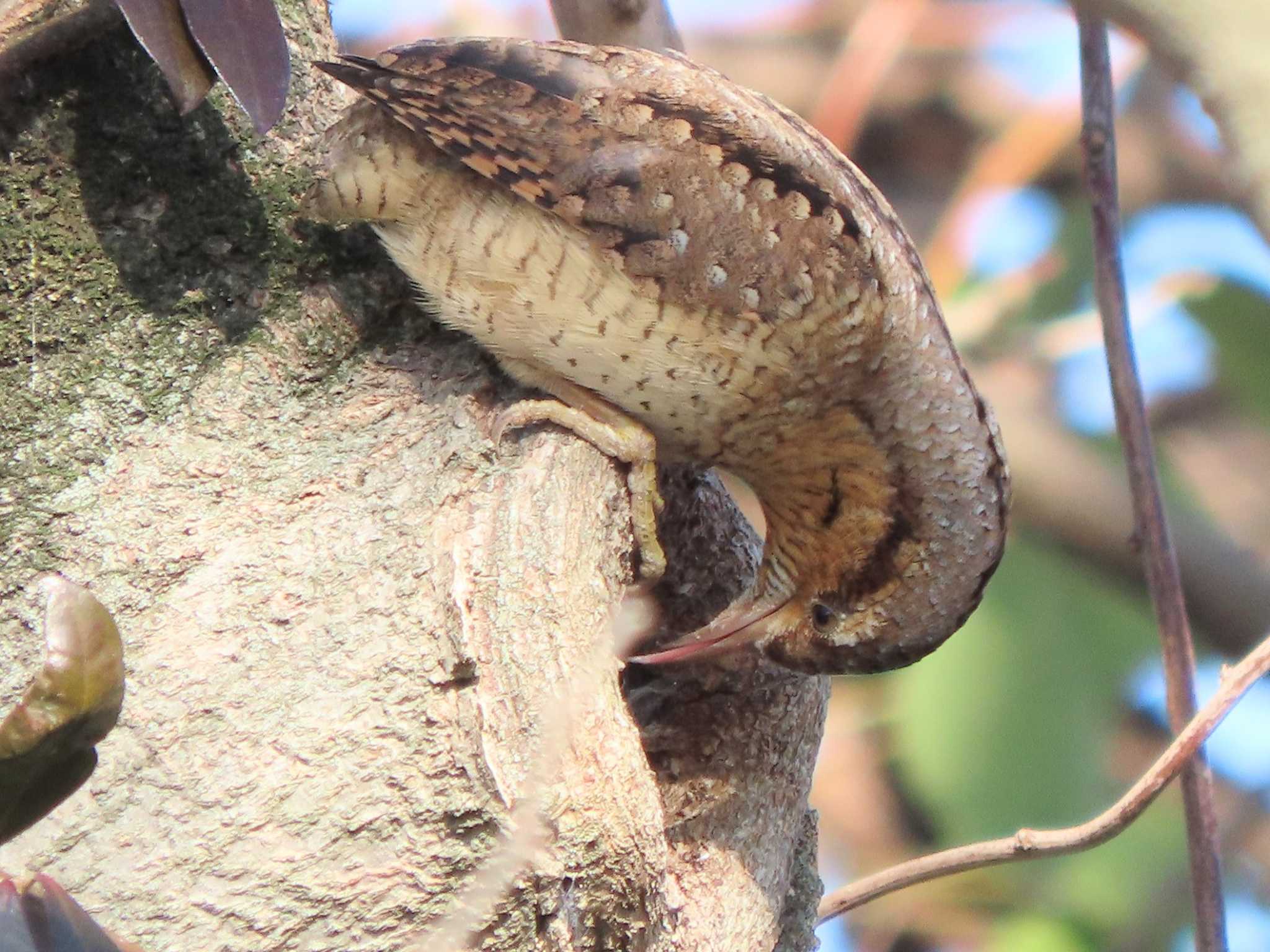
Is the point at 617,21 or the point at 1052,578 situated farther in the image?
the point at 1052,578

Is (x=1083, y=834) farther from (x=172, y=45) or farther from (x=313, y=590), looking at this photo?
(x=172, y=45)

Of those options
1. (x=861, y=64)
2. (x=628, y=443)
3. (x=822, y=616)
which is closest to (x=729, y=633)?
(x=822, y=616)

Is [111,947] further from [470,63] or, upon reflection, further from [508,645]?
[470,63]

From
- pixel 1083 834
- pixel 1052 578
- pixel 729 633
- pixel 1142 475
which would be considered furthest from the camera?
pixel 1052 578

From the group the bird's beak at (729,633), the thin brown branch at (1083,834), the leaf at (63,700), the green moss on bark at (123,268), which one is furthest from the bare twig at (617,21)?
the leaf at (63,700)

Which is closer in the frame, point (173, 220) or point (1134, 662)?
point (173, 220)

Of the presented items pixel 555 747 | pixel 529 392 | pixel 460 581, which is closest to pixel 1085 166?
pixel 529 392

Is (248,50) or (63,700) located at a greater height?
(248,50)

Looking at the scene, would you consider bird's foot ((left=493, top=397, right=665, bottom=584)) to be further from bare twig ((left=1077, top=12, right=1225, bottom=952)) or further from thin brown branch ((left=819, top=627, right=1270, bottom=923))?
bare twig ((left=1077, top=12, right=1225, bottom=952))
